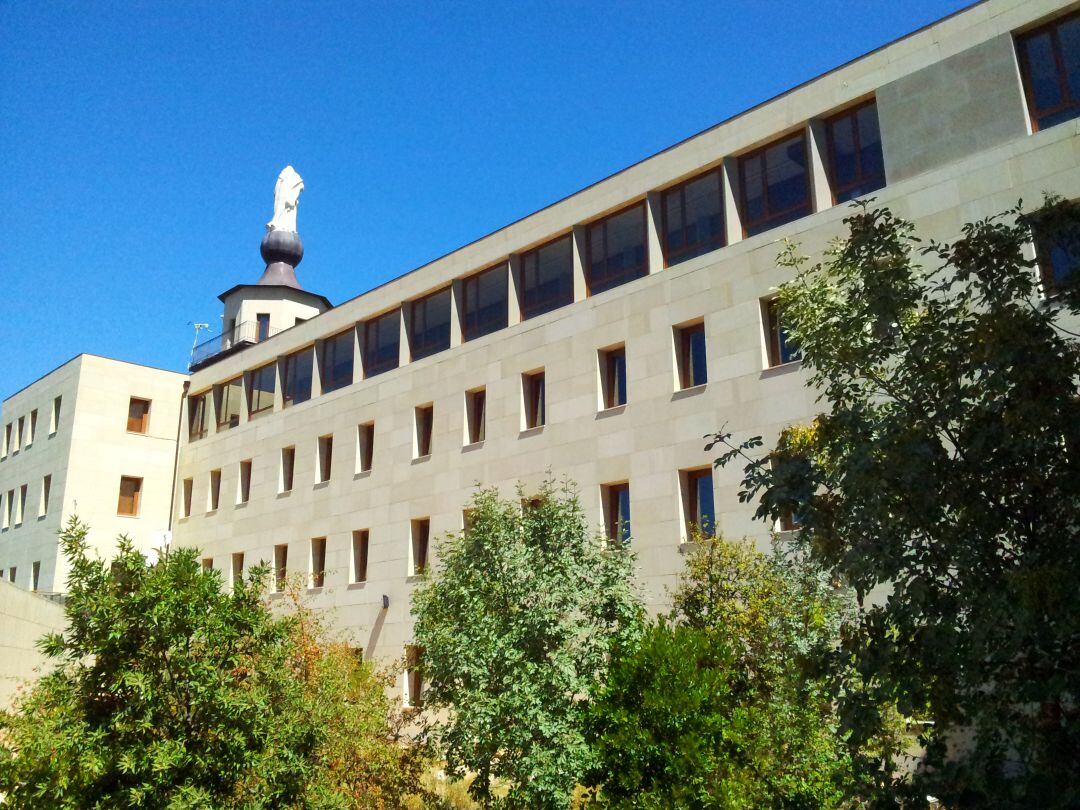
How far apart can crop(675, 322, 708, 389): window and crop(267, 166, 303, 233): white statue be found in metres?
36.1

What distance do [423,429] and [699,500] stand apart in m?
11.2

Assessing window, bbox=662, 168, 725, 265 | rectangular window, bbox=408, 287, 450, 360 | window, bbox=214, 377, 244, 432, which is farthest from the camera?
window, bbox=214, 377, 244, 432

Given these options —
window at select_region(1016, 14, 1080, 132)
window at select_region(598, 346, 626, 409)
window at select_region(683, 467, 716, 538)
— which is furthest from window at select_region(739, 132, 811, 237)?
window at select_region(683, 467, 716, 538)

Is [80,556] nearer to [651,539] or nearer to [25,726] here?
[25,726]

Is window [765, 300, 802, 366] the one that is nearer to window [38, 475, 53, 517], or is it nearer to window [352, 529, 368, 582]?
window [352, 529, 368, 582]

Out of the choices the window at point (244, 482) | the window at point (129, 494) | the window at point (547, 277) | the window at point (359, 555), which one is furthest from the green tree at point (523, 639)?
the window at point (129, 494)

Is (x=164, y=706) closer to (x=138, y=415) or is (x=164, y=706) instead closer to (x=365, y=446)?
(x=365, y=446)

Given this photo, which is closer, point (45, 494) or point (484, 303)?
point (484, 303)

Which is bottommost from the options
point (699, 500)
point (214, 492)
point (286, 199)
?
point (699, 500)

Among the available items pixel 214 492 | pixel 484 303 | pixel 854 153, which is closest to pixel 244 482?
pixel 214 492

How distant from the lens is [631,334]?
24.3m

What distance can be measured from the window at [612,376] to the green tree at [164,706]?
13390 mm

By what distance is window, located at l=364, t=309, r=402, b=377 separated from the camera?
105 ft

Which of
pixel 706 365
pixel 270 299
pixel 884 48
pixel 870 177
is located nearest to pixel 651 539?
pixel 706 365
